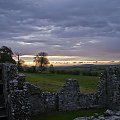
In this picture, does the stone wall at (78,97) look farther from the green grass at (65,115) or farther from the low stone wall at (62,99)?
the green grass at (65,115)

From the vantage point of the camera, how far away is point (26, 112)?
26406 millimetres

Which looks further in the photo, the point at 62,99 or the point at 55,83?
the point at 55,83

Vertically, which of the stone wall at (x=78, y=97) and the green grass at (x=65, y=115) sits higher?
the stone wall at (x=78, y=97)

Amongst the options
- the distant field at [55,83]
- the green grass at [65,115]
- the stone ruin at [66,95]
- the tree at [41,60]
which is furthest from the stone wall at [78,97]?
the tree at [41,60]

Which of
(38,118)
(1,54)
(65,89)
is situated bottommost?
(38,118)

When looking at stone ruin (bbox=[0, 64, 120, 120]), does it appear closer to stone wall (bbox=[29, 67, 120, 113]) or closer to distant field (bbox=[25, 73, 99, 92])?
stone wall (bbox=[29, 67, 120, 113])

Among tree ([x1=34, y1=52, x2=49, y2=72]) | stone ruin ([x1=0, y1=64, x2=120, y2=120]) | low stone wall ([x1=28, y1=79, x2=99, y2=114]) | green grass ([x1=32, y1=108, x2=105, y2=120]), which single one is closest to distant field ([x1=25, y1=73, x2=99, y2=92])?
low stone wall ([x1=28, y1=79, x2=99, y2=114])

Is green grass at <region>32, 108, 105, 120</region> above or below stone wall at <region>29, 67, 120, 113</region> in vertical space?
below

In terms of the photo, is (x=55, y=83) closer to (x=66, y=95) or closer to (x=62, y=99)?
(x=66, y=95)

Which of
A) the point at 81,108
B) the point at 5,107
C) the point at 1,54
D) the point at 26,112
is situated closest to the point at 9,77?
the point at 5,107

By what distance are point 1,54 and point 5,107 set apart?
3819 cm

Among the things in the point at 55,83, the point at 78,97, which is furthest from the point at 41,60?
the point at 78,97

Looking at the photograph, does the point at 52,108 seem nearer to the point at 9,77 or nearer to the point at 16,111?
the point at 9,77

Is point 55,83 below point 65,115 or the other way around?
the other way around
